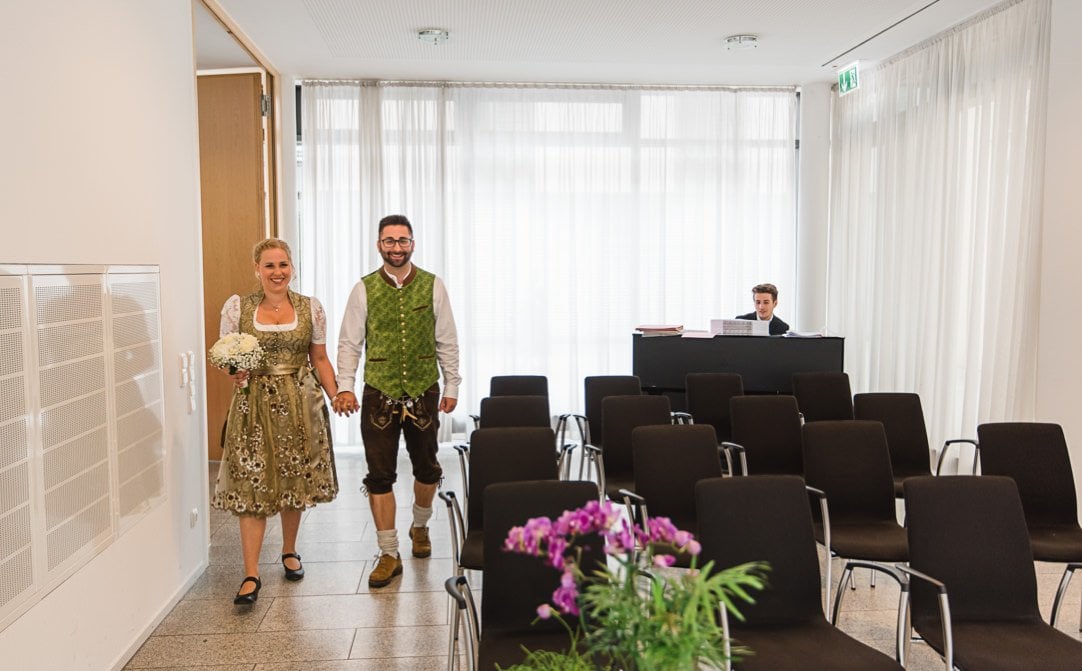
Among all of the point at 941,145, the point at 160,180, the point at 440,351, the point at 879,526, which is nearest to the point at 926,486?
the point at 879,526

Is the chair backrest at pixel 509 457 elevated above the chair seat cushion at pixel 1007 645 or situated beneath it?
elevated above

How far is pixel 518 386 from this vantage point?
6000 millimetres

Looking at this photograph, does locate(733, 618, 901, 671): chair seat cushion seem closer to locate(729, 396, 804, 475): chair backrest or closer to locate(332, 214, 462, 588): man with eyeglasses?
locate(729, 396, 804, 475): chair backrest

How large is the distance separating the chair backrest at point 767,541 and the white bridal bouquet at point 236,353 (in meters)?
Result: 2.37

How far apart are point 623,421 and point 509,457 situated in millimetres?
1280

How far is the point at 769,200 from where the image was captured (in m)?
9.02

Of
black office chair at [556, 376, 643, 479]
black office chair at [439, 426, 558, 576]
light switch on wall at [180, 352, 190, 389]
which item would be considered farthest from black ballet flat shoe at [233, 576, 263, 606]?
black office chair at [556, 376, 643, 479]

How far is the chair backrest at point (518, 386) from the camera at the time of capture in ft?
19.6

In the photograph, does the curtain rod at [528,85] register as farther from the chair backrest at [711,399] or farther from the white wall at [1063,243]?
the chair backrest at [711,399]

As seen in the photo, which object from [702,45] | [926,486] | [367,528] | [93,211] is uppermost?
[702,45]

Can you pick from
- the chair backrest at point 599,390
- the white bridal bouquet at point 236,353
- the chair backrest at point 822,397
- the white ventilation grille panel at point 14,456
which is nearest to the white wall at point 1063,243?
the chair backrest at point 822,397

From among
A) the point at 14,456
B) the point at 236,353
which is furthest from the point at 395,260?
the point at 14,456

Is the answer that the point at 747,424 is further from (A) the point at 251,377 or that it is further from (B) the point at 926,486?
(A) the point at 251,377

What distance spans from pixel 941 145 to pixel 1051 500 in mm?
3605
